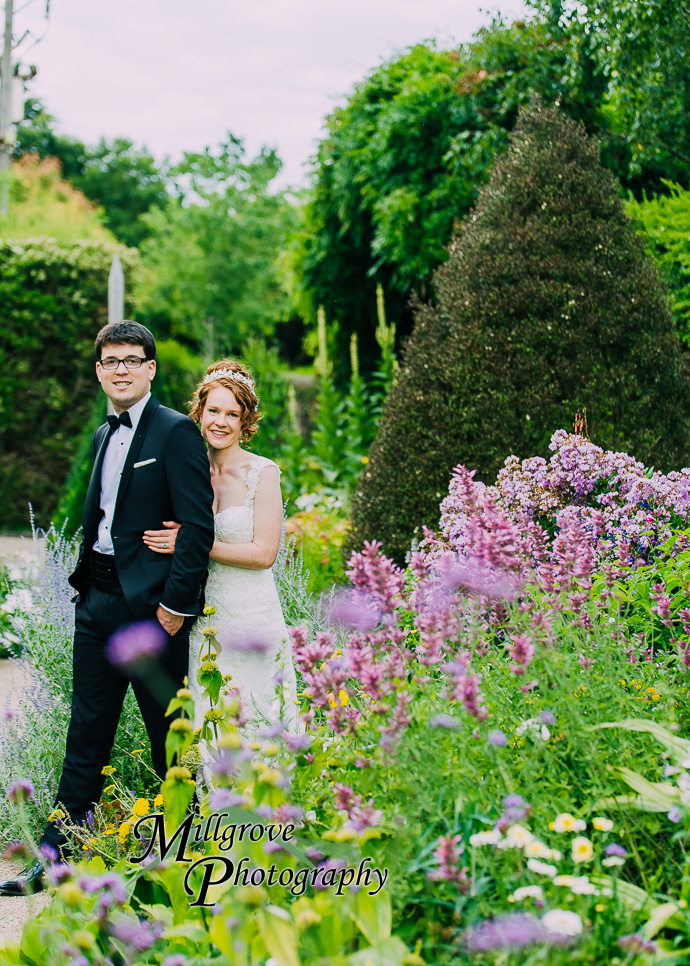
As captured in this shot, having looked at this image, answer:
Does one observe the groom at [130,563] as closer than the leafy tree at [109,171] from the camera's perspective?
Yes

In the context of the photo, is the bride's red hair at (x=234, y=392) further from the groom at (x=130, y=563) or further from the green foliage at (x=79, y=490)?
the green foliage at (x=79, y=490)

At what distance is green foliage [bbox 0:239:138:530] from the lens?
33.0ft

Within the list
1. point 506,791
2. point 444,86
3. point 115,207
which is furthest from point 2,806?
point 115,207

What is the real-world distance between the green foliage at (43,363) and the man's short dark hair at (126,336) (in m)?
7.73

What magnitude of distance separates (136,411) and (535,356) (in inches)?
91.2

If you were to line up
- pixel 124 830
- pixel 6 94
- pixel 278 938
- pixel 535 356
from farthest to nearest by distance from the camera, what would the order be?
pixel 6 94, pixel 535 356, pixel 124 830, pixel 278 938

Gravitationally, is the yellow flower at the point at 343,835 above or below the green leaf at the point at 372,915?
above

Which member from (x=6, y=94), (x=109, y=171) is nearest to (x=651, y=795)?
(x=6, y=94)

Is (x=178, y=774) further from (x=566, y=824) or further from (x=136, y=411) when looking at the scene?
(x=136, y=411)

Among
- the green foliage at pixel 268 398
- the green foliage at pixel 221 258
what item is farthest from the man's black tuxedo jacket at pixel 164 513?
the green foliage at pixel 221 258

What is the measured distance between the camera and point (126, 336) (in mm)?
2912

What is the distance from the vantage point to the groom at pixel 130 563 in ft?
9.18

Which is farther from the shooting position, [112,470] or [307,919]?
[112,470]

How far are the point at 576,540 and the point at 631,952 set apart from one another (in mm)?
1087
